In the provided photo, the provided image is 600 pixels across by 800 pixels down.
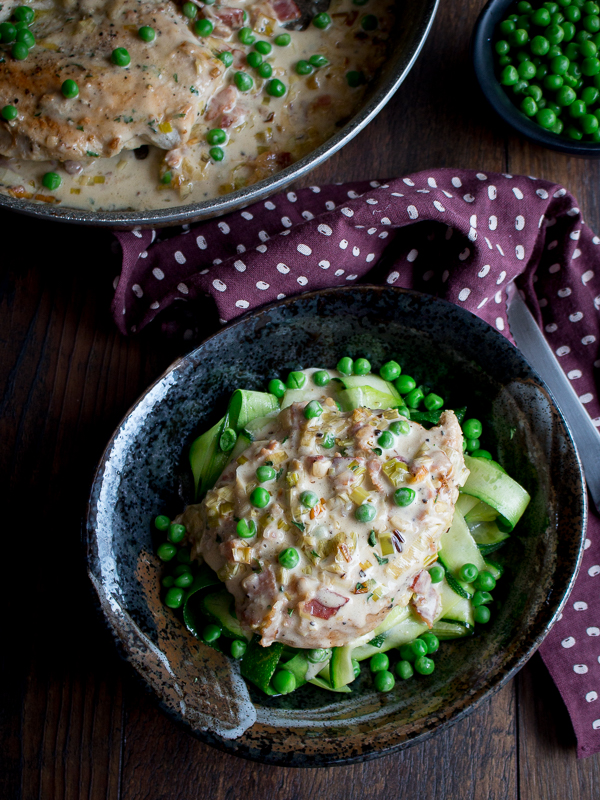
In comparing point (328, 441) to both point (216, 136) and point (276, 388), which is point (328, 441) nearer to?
point (276, 388)

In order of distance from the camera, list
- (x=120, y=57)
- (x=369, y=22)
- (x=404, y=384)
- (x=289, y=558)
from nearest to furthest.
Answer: (x=289, y=558) < (x=120, y=57) < (x=404, y=384) < (x=369, y=22)

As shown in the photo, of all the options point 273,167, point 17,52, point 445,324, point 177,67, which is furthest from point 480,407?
point 17,52

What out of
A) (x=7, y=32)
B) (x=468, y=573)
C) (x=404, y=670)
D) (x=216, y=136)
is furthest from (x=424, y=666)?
(x=7, y=32)

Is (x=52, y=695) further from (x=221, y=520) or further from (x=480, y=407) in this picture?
(x=480, y=407)

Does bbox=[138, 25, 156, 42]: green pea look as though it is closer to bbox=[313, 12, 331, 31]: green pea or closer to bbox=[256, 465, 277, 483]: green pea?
bbox=[313, 12, 331, 31]: green pea

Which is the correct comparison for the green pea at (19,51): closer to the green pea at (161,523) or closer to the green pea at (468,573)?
the green pea at (161,523)

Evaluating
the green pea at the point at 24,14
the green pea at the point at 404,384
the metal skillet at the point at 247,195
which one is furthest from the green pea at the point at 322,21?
the green pea at the point at 404,384
